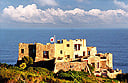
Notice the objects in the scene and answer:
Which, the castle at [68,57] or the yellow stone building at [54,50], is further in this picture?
the yellow stone building at [54,50]

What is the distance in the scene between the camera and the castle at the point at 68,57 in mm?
46188

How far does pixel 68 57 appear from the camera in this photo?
54.4m

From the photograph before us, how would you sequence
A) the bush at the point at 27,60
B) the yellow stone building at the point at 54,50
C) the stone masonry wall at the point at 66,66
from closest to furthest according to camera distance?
the stone masonry wall at the point at 66,66
the bush at the point at 27,60
the yellow stone building at the point at 54,50

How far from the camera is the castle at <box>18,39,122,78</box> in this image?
46188mm

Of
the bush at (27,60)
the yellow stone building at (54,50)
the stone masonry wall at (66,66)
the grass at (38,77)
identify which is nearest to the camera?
the grass at (38,77)

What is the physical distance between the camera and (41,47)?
51.7 meters

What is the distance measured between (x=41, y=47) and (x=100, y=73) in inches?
534

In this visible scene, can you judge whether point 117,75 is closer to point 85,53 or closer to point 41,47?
point 85,53

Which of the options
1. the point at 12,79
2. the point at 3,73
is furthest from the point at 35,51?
the point at 12,79

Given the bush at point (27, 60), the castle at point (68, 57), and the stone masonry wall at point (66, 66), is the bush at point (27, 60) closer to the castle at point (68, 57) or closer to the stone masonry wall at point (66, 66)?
the castle at point (68, 57)

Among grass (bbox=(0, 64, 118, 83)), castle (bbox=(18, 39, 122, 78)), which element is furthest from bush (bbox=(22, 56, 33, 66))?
grass (bbox=(0, 64, 118, 83))

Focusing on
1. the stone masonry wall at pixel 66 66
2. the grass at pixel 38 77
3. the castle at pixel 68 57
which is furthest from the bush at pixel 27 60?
the stone masonry wall at pixel 66 66

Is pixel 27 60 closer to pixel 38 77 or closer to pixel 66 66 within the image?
pixel 66 66

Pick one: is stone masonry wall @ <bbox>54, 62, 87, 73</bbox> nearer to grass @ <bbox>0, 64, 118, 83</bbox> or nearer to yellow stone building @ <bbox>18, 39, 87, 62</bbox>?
grass @ <bbox>0, 64, 118, 83</bbox>
